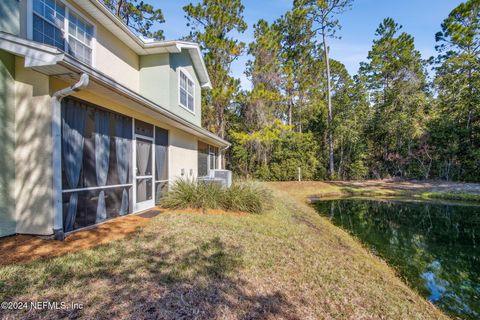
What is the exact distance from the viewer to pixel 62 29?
5527 mm

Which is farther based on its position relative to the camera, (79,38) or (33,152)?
(79,38)

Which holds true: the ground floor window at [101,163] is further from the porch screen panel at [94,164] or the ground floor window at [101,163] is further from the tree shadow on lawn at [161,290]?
the tree shadow on lawn at [161,290]

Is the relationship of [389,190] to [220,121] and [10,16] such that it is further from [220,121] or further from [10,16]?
[10,16]

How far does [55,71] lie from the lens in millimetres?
3830

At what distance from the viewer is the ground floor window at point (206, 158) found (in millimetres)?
11438

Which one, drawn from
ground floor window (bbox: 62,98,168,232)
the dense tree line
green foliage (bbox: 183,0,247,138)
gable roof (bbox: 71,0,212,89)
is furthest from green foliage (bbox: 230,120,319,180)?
ground floor window (bbox: 62,98,168,232)

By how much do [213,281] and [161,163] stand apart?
5249 millimetres

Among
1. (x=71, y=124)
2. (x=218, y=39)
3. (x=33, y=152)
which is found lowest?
(x=33, y=152)

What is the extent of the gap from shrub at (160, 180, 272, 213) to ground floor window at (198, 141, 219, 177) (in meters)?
3.78

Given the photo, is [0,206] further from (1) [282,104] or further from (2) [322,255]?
(1) [282,104]

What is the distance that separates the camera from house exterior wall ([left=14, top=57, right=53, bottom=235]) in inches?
160

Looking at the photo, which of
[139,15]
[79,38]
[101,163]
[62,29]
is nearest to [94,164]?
[101,163]

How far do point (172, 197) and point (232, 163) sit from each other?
12.5m

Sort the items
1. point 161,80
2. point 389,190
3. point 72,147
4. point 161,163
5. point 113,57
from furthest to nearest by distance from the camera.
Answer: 1. point 389,190
2. point 161,80
3. point 161,163
4. point 113,57
5. point 72,147
